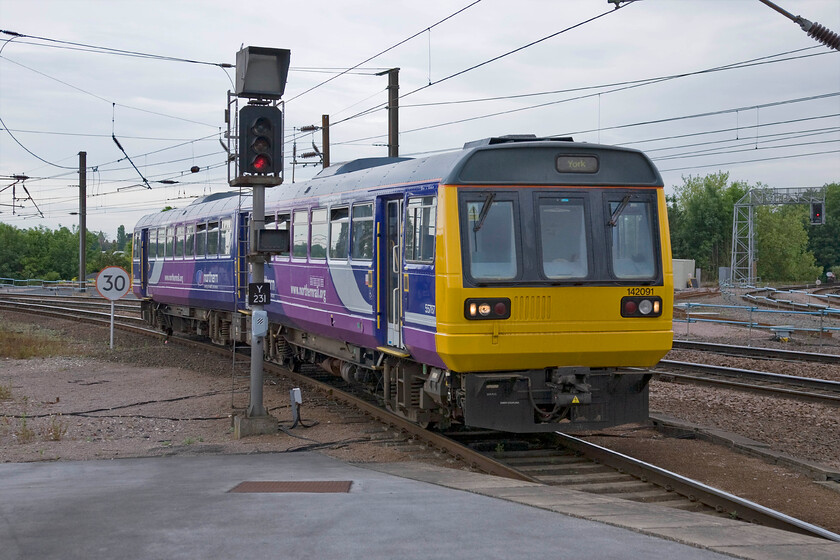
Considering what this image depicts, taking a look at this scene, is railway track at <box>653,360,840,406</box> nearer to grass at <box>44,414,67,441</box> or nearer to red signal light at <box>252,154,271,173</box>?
red signal light at <box>252,154,271,173</box>

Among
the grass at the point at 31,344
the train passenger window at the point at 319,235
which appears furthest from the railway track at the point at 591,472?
the grass at the point at 31,344

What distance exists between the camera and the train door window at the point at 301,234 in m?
14.2

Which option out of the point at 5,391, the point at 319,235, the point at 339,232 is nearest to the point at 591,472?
the point at 339,232

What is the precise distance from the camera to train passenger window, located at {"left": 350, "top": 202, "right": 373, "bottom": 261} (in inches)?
453

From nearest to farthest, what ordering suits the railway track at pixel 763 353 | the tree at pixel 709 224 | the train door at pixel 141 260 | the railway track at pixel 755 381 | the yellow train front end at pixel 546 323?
the yellow train front end at pixel 546 323
the railway track at pixel 755 381
the railway track at pixel 763 353
the train door at pixel 141 260
the tree at pixel 709 224

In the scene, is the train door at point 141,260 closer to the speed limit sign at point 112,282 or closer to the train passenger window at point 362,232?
the speed limit sign at point 112,282

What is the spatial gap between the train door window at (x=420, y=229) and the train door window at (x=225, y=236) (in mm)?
8921

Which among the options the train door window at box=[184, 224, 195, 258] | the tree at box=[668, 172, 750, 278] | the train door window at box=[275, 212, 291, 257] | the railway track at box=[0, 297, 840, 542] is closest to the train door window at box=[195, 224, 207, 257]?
the train door window at box=[184, 224, 195, 258]

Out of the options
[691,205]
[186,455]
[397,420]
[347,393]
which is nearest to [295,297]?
[347,393]

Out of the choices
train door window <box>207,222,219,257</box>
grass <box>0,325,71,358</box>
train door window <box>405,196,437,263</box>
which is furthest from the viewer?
grass <box>0,325,71,358</box>

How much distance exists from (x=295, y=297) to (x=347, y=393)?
1998mm

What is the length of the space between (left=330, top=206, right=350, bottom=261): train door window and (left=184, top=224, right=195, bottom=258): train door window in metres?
9.17

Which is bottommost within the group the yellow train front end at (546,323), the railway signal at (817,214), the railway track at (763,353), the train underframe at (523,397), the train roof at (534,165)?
the railway track at (763,353)

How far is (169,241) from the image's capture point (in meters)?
23.6
